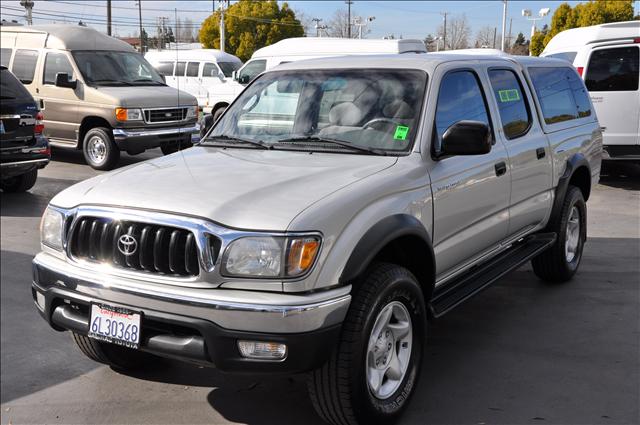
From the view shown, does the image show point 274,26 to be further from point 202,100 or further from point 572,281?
point 572,281

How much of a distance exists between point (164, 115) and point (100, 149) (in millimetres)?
1208

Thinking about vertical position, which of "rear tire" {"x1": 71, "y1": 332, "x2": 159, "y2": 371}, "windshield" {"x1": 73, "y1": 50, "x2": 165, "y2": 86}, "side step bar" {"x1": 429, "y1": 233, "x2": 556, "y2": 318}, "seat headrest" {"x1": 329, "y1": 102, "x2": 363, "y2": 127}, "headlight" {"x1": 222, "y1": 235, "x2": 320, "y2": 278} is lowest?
"rear tire" {"x1": 71, "y1": 332, "x2": 159, "y2": 371}

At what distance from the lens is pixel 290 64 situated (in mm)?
4914

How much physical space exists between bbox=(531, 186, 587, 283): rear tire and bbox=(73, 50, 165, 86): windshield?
852 cm

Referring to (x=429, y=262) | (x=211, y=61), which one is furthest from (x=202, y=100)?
→ (x=429, y=262)

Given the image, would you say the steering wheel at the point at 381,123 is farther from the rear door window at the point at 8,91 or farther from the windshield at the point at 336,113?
the rear door window at the point at 8,91

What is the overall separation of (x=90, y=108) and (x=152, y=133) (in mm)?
1074

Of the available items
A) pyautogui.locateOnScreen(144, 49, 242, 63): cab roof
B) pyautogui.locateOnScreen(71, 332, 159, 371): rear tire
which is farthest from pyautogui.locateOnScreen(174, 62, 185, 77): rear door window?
pyautogui.locateOnScreen(71, 332, 159, 371): rear tire

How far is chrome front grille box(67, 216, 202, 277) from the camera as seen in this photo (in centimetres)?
304

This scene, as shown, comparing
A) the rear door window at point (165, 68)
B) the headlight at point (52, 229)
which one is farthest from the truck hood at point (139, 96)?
the rear door window at point (165, 68)

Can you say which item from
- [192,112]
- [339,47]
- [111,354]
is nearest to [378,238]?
[111,354]

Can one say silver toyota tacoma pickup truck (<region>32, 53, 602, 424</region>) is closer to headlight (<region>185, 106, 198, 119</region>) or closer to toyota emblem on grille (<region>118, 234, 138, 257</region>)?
toyota emblem on grille (<region>118, 234, 138, 257</region>)

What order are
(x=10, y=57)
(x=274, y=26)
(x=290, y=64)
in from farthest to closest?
(x=274, y=26) → (x=10, y=57) → (x=290, y=64)

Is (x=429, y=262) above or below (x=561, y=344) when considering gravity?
above
